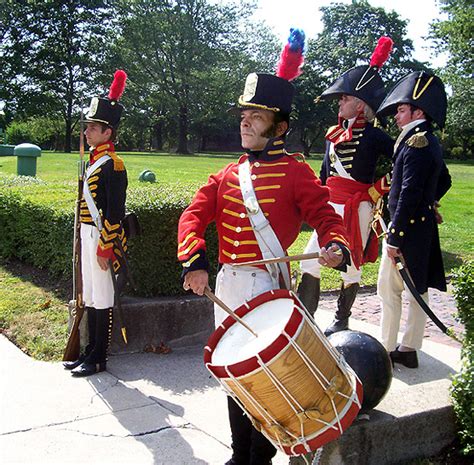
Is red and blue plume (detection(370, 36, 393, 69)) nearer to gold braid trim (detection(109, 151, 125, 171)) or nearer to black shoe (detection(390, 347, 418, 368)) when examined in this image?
gold braid trim (detection(109, 151, 125, 171))

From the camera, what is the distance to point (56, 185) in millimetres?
9930

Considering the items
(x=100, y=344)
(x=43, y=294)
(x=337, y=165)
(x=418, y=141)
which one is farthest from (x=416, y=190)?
(x=43, y=294)

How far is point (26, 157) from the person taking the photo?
14.1 m

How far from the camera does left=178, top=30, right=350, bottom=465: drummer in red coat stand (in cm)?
340

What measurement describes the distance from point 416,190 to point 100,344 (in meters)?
2.82

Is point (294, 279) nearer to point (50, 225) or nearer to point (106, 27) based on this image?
point (50, 225)

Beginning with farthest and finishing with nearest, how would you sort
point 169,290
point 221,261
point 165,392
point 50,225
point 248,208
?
point 50,225
point 169,290
point 165,392
point 221,261
point 248,208

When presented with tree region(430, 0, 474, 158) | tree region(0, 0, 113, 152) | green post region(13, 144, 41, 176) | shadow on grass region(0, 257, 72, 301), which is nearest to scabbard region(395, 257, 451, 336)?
shadow on grass region(0, 257, 72, 301)

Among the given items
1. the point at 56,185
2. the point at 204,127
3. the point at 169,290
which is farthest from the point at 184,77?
the point at 169,290

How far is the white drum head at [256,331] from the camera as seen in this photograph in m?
2.68

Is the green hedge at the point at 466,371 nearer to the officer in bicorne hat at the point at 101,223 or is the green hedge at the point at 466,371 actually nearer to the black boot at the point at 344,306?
the black boot at the point at 344,306

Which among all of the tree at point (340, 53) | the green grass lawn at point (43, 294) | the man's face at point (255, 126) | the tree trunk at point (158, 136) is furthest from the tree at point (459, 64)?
the tree trunk at point (158, 136)

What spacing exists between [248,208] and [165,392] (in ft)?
6.87

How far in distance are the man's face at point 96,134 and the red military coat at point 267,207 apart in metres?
1.97
